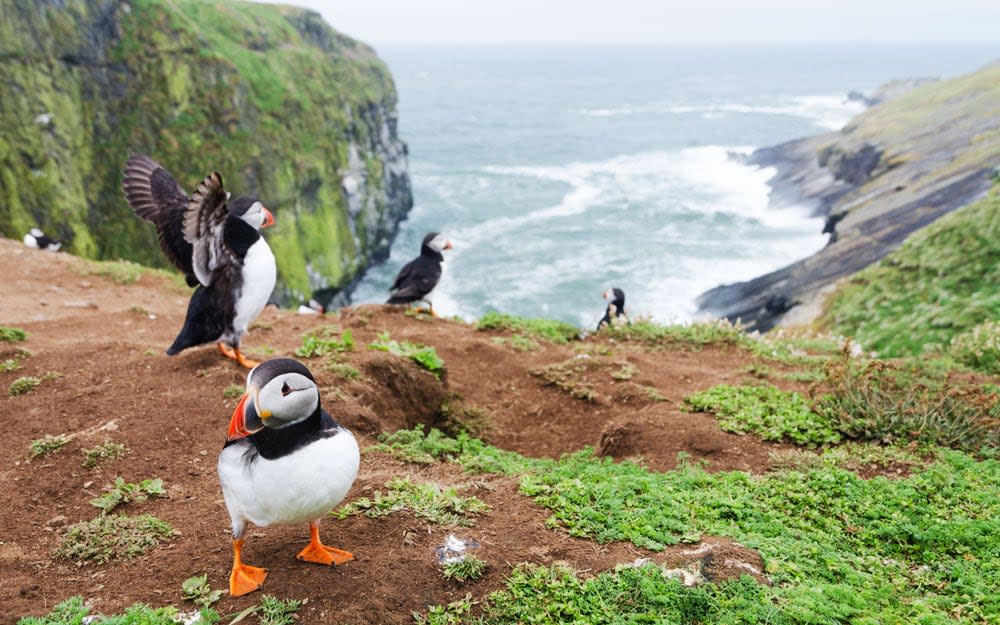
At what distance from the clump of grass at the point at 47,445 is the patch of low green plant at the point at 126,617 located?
2391 millimetres

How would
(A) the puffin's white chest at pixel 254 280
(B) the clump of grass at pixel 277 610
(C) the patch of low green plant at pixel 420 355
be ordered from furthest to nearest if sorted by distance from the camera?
(C) the patch of low green plant at pixel 420 355 < (A) the puffin's white chest at pixel 254 280 < (B) the clump of grass at pixel 277 610

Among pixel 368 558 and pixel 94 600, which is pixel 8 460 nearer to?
pixel 94 600

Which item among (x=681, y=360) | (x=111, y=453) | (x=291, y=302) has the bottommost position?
(x=291, y=302)

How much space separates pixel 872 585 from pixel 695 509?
134 cm

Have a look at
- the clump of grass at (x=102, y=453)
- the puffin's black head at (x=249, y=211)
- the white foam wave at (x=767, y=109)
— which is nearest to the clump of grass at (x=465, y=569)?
the clump of grass at (x=102, y=453)

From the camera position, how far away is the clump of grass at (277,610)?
13.3 ft

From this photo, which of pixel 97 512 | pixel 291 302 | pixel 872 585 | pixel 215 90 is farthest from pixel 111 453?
pixel 215 90

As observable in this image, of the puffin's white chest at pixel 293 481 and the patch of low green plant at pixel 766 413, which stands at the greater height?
the puffin's white chest at pixel 293 481

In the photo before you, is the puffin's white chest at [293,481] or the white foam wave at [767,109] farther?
the white foam wave at [767,109]

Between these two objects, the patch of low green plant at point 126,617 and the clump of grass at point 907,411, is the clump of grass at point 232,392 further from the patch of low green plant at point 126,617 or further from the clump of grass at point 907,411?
the clump of grass at point 907,411

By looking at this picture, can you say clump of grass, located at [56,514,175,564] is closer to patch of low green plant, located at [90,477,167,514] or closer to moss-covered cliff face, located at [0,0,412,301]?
patch of low green plant, located at [90,477,167,514]

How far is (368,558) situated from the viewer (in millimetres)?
4672

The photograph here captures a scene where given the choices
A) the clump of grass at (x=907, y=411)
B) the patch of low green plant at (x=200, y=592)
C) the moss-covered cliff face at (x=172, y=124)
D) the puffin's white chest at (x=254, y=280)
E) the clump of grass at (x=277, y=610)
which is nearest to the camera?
the clump of grass at (x=277, y=610)

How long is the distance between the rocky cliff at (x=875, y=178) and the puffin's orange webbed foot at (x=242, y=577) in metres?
20.5
